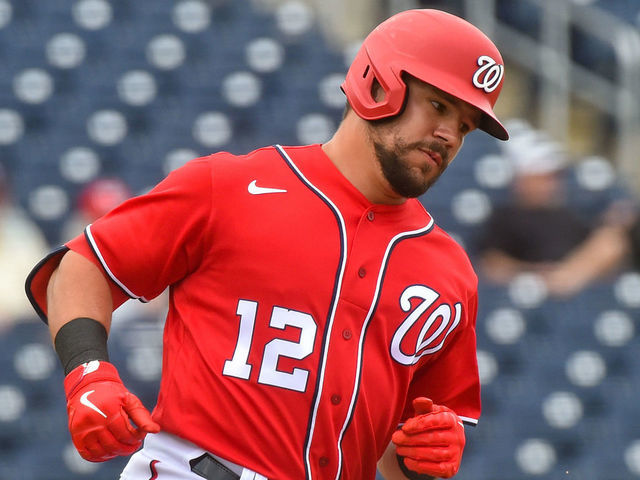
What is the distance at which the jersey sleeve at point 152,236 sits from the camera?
1.91 m

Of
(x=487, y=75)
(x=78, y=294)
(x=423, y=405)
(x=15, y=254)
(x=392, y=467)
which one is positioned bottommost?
(x=15, y=254)

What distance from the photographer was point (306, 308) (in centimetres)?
192

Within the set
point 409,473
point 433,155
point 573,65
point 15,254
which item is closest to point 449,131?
point 433,155

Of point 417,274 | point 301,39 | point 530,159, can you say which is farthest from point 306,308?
point 301,39

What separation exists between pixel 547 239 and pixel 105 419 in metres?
3.35

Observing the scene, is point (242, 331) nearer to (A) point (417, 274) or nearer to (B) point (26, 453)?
(A) point (417, 274)

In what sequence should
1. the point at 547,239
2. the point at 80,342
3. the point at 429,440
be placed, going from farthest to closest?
the point at 547,239 < the point at 429,440 < the point at 80,342

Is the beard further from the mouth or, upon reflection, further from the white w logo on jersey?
the white w logo on jersey

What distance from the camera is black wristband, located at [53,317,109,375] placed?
1.84 m

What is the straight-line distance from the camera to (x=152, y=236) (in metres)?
1.91

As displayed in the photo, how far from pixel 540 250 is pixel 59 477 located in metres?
2.36

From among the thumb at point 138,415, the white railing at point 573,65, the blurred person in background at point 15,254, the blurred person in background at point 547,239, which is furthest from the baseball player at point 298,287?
the white railing at point 573,65

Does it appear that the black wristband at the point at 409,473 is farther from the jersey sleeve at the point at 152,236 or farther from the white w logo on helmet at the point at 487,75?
the white w logo on helmet at the point at 487,75

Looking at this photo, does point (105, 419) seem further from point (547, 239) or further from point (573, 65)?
point (573, 65)
